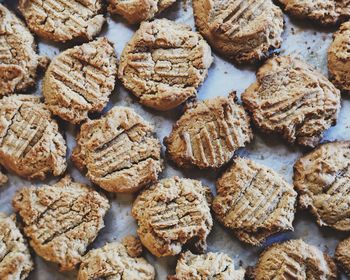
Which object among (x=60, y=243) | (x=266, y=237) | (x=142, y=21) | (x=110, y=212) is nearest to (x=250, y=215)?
(x=266, y=237)

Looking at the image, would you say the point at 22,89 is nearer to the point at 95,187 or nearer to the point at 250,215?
the point at 95,187

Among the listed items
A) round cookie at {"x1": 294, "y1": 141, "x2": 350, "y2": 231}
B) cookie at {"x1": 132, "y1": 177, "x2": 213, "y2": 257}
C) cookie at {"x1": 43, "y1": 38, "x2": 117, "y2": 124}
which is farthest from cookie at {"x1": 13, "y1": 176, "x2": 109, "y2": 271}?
round cookie at {"x1": 294, "y1": 141, "x2": 350, "y2": 231}

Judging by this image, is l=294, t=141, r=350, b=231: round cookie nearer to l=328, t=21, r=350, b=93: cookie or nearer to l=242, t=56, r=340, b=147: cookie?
l=242, t=56, r=340, b=147: cookie

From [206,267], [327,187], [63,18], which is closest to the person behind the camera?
[206,267]

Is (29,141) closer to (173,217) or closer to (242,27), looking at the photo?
(173,217)

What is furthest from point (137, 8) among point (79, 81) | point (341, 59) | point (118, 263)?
point (118, 263)

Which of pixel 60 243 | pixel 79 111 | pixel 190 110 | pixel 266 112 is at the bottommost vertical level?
pixel 60 243
